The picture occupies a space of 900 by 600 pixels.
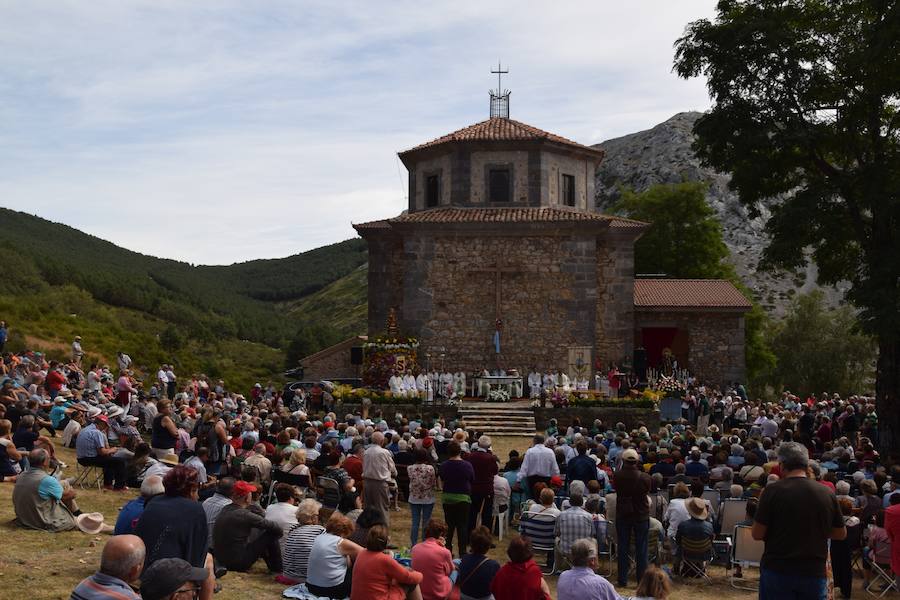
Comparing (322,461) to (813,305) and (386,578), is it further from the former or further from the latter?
(813,305)

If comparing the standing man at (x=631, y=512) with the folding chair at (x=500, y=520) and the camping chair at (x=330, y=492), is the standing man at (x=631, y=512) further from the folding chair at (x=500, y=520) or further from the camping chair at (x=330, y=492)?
the camping chair at (x=330, y=492)

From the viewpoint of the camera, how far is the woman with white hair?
9359 mm

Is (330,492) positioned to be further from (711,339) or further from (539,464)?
(711,339)

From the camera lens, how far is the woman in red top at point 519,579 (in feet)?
23.8

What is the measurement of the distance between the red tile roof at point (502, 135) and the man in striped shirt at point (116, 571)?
28.5 m

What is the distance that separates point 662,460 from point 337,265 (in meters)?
111

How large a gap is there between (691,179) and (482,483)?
61951 millimetres

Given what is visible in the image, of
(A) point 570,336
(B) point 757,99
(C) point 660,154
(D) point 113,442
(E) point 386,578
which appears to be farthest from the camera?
(C) point 660,154

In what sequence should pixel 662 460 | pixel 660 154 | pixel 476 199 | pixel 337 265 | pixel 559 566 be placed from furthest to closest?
pixel 337 265 < pixel 660 154 < pixel 476 199 < pixel 662 460 < pixel 559 566

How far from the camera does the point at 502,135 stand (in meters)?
33.1

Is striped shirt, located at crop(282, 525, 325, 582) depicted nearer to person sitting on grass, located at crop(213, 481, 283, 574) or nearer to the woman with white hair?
the woman with white hair

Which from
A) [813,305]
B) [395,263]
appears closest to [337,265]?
[813,305]

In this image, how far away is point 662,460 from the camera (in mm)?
13039

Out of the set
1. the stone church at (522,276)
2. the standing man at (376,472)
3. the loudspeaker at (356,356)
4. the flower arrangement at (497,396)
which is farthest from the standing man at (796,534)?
the loudspeaker at (356,356)
